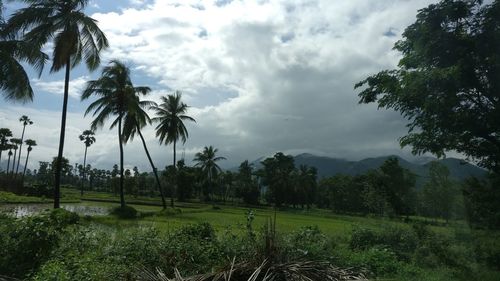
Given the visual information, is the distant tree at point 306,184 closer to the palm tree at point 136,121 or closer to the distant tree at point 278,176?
the distant tree at point 278,176

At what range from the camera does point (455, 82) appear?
11.0 m

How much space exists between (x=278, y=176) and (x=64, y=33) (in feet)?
193

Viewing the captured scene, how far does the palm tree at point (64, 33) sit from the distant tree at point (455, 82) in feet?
54.4

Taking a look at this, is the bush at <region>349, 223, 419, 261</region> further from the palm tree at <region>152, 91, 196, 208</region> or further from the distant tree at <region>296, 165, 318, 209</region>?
the distant tree at <region>296, 165, 318, 209</region>

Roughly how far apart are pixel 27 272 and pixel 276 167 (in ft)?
240

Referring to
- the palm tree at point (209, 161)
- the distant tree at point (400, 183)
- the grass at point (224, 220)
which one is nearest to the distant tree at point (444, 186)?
the grass at point (224, 220)

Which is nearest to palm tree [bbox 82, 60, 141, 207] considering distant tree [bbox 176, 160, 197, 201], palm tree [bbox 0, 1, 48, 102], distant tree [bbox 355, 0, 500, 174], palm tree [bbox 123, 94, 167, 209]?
palm tree [bbox 123, 94, 167, 209]

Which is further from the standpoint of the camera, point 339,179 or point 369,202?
point 339,179

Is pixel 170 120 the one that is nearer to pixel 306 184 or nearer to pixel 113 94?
pixel 113 94

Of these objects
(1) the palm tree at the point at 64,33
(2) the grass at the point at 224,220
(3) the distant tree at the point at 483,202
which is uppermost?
(1) the palm tree at the point at 64,33

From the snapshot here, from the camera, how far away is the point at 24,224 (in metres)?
8.84

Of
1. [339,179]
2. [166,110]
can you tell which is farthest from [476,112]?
[339,179]

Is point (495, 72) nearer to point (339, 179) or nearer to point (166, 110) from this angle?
point (166, 110)

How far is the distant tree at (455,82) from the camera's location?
11125 millimetres
